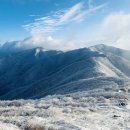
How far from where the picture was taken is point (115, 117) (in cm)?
2538

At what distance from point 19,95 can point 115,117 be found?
17820 cm

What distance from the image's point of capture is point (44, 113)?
24.7 m

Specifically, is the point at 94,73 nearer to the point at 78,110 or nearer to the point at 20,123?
the point at 78,110

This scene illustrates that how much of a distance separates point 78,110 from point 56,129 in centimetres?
1128

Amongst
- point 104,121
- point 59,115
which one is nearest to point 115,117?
point 104,121

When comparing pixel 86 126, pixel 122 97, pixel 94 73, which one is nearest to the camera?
pixel 86 126

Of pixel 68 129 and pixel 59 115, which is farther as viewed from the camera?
pixel 59 115

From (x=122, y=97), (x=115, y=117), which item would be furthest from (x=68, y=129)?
(x=122, y=97)

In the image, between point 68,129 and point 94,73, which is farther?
point 94,73

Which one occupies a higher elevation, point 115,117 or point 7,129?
point 7,129

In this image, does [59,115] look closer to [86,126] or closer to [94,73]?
[86,126]

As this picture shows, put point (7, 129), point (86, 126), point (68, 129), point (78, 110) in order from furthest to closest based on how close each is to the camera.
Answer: point (78, 110)
point (86, 126)
point (68, 129)
point (7, 129)

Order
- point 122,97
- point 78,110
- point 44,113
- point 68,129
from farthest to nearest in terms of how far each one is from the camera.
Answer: point 122,97 → point 78,110 → point 44,113 → point 68,129

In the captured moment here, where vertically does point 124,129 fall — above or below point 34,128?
below
